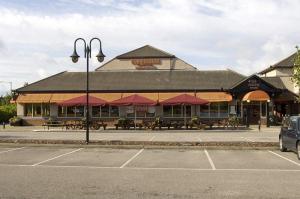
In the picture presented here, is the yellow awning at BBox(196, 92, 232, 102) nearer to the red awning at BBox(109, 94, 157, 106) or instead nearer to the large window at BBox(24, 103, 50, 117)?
the red awning at BBox(109, 94, 157, 106)

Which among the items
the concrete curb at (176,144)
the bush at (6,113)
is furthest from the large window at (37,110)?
the concrete curb at (176,144)

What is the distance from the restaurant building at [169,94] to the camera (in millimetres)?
48531

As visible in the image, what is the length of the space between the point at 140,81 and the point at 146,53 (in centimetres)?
894

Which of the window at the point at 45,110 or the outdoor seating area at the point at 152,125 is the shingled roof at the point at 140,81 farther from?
the outdoor seating area at the point at 152,125

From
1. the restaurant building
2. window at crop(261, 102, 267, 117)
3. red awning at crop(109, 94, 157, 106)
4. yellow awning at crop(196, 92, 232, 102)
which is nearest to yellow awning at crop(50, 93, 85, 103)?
the restaurant building

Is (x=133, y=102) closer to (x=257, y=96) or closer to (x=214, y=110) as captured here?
(x=214, y=110)

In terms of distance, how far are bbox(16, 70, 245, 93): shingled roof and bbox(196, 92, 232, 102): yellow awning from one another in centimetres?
65

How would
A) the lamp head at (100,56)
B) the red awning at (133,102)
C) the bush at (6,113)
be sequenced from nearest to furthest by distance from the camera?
the lamp head at (100,56), the red awning at (133,102), the bush at (6,113)

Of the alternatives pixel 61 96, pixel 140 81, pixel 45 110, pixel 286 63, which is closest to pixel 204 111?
pixel 140 81

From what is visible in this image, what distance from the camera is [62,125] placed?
43.8 metres

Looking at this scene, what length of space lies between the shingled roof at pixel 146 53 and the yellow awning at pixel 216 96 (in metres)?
11.9

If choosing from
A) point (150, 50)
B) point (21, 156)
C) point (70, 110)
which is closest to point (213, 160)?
point (21, 156)

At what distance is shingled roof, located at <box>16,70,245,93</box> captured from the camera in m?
50.8

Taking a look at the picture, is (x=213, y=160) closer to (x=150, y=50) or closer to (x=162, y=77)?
(x=162, y=77)
